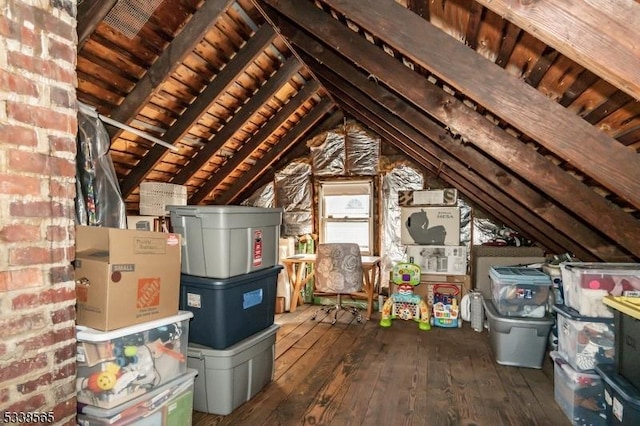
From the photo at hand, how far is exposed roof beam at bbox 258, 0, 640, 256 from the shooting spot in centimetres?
200

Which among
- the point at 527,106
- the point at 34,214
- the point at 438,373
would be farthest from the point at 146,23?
the point at 438,373

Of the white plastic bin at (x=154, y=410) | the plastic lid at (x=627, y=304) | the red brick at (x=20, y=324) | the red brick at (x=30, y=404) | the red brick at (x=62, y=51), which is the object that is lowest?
the white plastic bin at (x=154, y=410)

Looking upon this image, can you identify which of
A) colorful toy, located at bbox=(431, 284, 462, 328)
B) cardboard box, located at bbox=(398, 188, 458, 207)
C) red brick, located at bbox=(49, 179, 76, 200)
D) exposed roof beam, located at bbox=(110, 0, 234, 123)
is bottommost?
colorful toy, located at bbox=(431, 284, 462, 328)

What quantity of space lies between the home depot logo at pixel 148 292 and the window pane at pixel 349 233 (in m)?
3.74

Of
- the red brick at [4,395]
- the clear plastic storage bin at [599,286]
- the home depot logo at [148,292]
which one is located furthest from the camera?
the clear plastic storage bin at [599,286]

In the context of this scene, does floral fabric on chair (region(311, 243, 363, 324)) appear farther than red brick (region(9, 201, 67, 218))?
Yes

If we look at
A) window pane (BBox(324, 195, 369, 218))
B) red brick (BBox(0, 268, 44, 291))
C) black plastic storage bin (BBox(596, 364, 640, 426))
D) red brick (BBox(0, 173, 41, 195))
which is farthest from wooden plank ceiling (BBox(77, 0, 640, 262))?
red brick (BBox(0, 268, 44, 291))

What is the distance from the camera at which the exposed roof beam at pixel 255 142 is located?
14.3 feet

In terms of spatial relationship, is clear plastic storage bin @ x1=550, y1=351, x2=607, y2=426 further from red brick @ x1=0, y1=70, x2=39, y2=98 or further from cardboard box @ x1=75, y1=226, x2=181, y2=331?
red brick @ x1=0, y1=70, x2=39, y2=98

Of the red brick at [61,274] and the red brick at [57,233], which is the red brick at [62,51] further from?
the red brick at [61,274]

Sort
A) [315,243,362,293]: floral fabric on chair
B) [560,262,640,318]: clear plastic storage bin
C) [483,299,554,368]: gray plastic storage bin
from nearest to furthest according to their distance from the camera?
[560,262,640,318]: clear plastic storage bin, [483,299,554,368]: gray plastic storage bin, [315,243,362,293]: floral fabric on chair

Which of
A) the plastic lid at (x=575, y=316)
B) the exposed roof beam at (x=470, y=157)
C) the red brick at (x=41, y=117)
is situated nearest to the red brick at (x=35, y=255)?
the red brick at (x=41, y=117)

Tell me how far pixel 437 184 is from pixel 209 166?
3.08m

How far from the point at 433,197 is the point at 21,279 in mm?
4298
